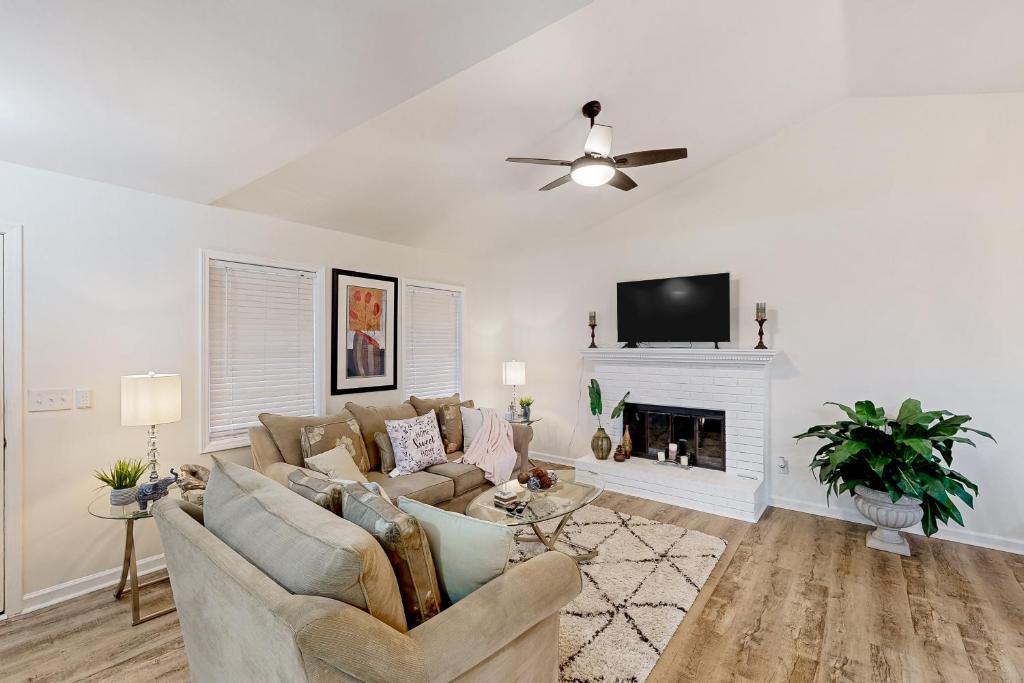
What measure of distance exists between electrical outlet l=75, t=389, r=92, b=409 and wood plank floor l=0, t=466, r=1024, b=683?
1099mm

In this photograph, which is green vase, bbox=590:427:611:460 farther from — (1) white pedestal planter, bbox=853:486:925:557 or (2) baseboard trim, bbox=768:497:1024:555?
(1) white pedestal planter, bbox=853:486:925:557

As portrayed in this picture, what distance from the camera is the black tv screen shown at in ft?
13.9

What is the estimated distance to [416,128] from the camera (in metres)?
3.00

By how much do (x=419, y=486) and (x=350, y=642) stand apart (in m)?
2.24

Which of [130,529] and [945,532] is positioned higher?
[130,529]

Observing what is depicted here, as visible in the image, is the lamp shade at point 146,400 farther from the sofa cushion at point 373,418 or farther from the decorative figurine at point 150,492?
the sofa cushion at point 373,418

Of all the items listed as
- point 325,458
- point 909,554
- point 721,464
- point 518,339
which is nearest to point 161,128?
point 325,458

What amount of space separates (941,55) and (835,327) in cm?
195

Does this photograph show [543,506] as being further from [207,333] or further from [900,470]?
[207,333]

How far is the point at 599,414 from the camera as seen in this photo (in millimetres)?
4898

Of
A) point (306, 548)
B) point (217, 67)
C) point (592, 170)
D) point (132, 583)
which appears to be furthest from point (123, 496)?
point (592, 170)

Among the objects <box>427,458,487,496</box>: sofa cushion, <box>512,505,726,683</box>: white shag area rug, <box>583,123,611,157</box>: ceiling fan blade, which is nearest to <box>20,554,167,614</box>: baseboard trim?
<box>427,458,487,496</box>: sofa cushion

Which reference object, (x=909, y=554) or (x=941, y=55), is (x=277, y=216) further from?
(x=909, y=554)

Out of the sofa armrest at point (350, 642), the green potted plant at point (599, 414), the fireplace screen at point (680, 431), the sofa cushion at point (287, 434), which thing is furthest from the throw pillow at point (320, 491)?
the fireplace screen at point (680, 431)
